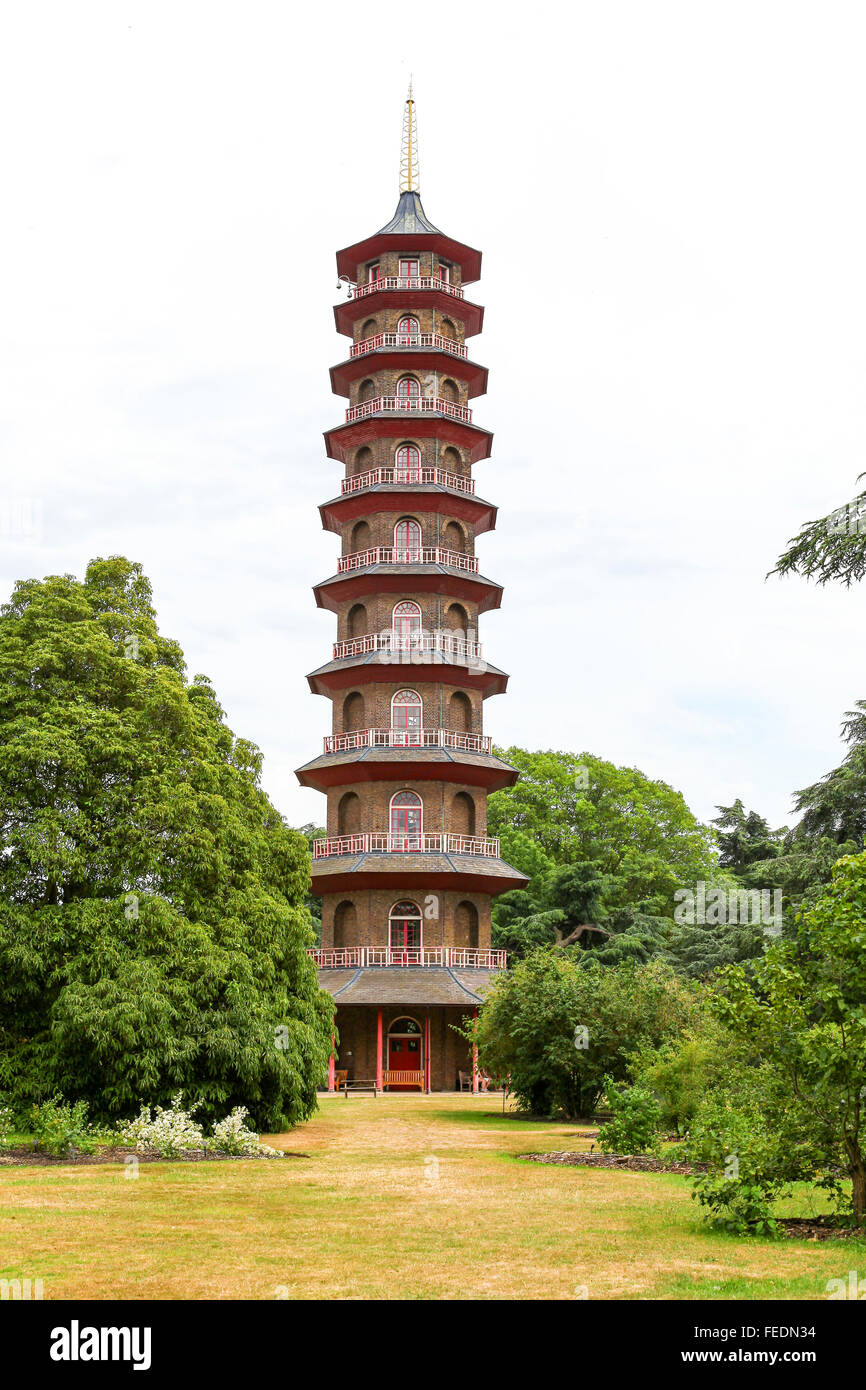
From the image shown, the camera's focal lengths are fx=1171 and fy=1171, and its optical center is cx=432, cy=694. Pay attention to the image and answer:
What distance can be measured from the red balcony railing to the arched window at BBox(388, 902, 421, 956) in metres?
13.5

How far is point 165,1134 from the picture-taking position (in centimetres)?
1628

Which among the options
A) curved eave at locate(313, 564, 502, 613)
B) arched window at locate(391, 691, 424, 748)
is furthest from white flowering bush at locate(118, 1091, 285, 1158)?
curved eave at locate(313, 564, 502, 613)

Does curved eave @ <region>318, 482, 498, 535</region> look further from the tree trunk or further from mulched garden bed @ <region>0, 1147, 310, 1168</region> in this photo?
the tree trunk

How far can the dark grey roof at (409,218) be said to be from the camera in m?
40.9

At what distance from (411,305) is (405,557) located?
9.23 m

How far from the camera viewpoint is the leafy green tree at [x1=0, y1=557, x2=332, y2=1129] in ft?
56.9

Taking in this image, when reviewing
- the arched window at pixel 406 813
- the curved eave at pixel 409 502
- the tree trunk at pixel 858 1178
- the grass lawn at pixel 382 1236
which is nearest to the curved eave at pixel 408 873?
the arched window at pixel 406 813

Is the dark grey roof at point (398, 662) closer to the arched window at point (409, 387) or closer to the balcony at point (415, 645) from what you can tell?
the balcony at point (415, 645)

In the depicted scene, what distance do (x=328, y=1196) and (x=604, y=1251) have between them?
4.36 meters

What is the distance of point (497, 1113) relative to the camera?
25.9m
